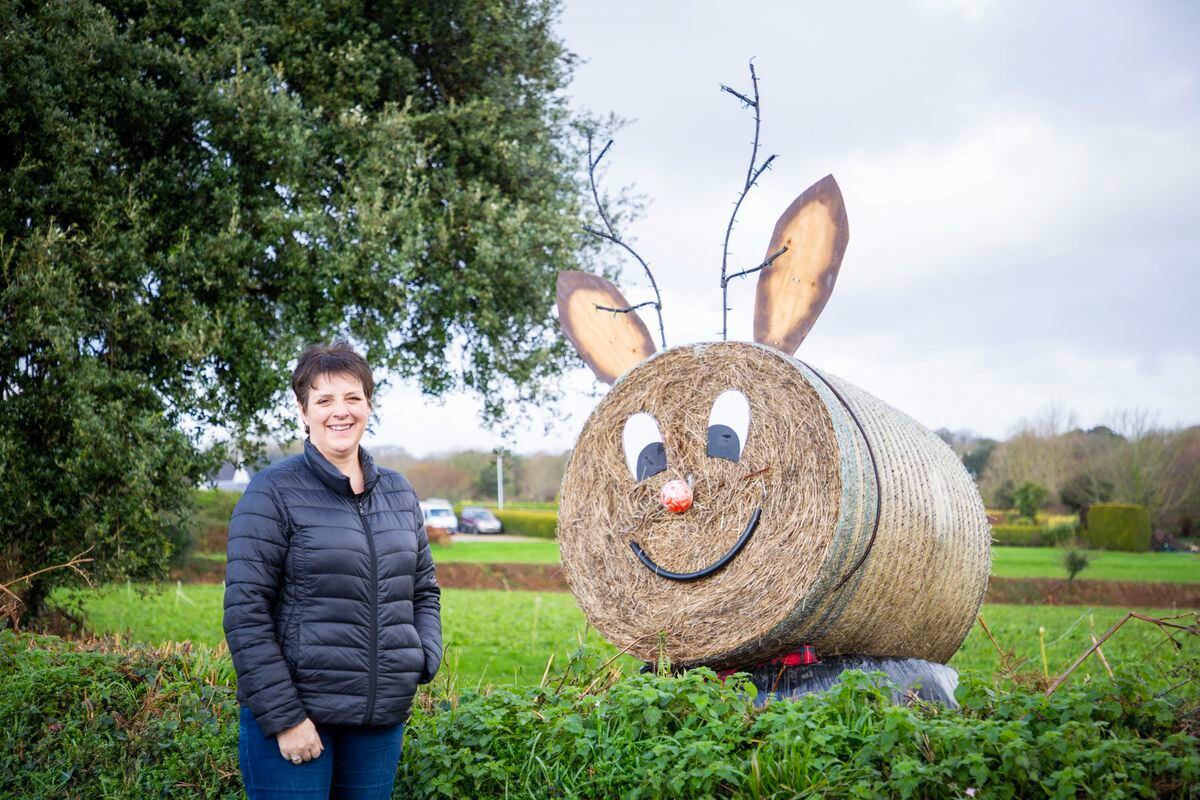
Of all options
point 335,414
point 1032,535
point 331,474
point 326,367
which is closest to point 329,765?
point 331,474

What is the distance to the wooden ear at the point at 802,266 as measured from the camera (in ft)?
16.3

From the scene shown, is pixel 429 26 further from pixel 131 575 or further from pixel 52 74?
pixel 131 575

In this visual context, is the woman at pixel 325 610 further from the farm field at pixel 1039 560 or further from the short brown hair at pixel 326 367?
the farm field at pixel 1039 560

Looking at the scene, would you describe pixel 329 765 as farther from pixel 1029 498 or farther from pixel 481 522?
pixel 481 522

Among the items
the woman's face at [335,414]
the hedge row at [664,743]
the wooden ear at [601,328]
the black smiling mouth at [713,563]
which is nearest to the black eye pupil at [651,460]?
the black smiling mouth at [713,563]

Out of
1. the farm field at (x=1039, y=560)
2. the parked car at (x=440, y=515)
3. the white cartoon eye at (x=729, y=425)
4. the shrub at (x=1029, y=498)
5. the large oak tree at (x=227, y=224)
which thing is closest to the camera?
the white cartoon eye at (x=729, y=425)

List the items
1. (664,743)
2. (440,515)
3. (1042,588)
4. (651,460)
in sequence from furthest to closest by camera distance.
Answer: (440,515), (1042,588), (651,460), (664,743)

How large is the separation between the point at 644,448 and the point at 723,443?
432 millimetres

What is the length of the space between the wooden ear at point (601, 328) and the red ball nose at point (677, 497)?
1130 millimetres

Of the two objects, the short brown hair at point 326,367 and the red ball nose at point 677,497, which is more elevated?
the short brown hair at point 326,367

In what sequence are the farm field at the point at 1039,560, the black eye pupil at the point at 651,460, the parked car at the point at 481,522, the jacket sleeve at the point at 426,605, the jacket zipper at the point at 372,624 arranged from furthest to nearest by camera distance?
the parked car at the point at 481,522 < the farm field at the point at 1039,560 < the black eye pupil at the point at 651,460 < the jacket sleeve at the point at 426,605 < the jacket zipper at the point at 372,624

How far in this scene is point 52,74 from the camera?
7273 millimetres

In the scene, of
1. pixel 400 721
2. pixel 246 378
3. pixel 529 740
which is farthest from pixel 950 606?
pixel 246 378

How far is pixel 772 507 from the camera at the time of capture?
433 cm
